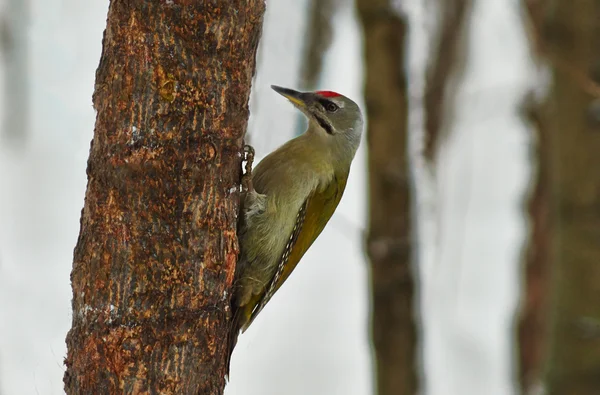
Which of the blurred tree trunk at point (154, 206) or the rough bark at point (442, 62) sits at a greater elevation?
the rough bark at point (442, 62)

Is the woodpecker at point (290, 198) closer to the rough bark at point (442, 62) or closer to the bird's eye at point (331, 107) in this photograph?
the bird's eye at point (331, 107)

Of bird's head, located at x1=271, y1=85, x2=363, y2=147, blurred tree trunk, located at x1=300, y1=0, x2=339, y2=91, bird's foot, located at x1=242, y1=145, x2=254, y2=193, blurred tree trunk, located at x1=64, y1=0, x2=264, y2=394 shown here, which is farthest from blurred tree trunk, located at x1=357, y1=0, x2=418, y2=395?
blurred tree trunk, located at x1=64, y1=0, x2=264, y2=394

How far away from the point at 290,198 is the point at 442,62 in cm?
233

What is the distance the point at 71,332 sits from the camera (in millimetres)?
2693

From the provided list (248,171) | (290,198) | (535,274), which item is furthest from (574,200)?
(248,171)

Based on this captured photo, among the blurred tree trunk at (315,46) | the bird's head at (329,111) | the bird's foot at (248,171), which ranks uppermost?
the blurred tree trunk at (315,46)

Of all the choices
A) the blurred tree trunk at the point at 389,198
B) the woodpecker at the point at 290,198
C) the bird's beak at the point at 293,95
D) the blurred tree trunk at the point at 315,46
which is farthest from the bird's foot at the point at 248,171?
the blurred tree trunk at the point at 389,198

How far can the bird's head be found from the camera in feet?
15.1

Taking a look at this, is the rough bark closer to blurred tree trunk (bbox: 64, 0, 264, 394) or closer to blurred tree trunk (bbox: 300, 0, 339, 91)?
blurred tree trunk (bbox: 300, 0, 339, 91)

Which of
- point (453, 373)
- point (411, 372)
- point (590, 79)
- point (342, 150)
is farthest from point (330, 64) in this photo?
point (453, 373)

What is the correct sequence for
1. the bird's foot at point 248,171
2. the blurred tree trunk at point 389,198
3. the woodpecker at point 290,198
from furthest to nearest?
the blurred tree trunk at point 389,198 → the woodpecker at point 290,198 → the bird's foot at point 248,171

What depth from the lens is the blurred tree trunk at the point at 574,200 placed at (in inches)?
191

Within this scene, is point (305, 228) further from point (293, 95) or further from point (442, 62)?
point (442, 62)

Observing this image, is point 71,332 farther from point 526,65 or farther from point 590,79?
point 526,65
